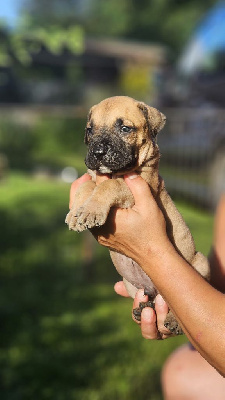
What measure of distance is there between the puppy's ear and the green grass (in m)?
2.79

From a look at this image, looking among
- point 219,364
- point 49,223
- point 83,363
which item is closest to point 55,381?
point 83,363

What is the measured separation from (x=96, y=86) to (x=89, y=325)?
30082 millimetres

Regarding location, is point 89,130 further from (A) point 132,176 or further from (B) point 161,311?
(B) point 161,311

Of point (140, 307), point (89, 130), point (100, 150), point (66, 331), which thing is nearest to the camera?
point (100, 150)

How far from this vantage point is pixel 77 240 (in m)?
9.91

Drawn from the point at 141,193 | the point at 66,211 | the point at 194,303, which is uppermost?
the point at 141,193

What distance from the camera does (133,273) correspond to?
10.3ft

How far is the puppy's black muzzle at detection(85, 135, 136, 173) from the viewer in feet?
9.30

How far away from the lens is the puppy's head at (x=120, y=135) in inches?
112

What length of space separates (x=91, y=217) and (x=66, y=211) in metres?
8.98

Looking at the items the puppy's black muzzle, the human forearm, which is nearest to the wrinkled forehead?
the puppy's black muzzle

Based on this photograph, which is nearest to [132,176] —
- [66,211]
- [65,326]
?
[65,326]

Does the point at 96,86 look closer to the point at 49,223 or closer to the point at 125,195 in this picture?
the point at 49,223

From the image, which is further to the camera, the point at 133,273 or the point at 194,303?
the point at 133,273
